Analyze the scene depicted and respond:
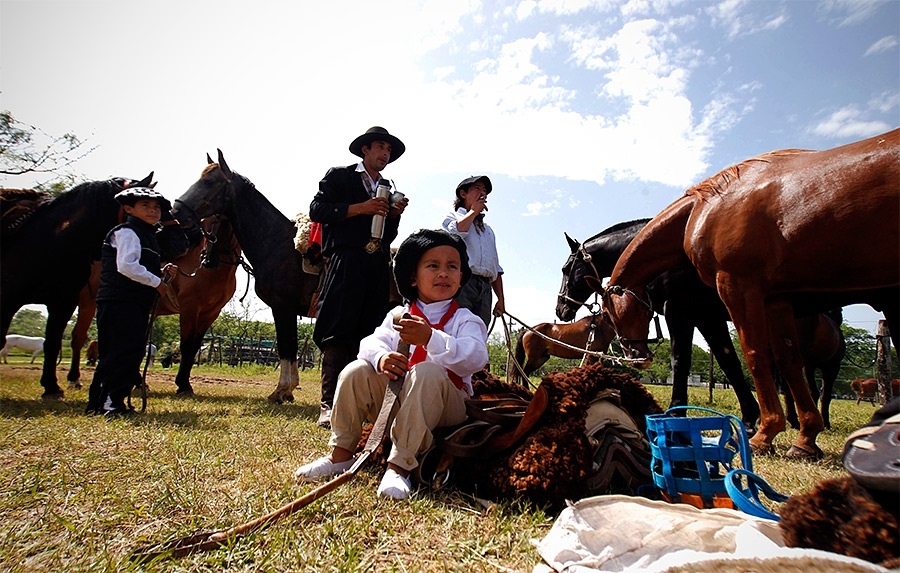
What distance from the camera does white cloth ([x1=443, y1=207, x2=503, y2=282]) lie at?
4.29 metres

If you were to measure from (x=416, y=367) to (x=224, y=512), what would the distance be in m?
0.94

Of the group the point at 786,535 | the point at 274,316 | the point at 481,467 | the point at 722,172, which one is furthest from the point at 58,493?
the point at 722,172

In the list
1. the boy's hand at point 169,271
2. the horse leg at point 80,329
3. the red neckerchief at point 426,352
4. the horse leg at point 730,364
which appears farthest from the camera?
the horse leg at point 80,329

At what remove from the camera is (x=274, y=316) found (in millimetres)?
5375

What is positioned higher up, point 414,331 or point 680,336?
point 680,336

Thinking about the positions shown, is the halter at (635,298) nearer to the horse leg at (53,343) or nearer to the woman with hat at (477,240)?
the woman with hat at (477,240)

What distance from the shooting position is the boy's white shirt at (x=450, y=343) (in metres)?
2.25

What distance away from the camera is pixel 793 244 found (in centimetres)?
322

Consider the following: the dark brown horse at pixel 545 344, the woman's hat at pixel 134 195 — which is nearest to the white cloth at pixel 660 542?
the woman's hat at pixel 134 195

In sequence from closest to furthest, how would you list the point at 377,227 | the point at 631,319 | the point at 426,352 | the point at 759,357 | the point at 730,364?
the point at 426,352 → the point at 759,357 → the point at 377,227 → the point at 631,319 → the point at 730,364

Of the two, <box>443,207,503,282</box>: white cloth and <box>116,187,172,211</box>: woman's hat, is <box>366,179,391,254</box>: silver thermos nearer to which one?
<box>443,207,503,282</box>: white cloth

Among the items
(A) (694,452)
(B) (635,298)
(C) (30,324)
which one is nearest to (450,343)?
(A) (694,452)

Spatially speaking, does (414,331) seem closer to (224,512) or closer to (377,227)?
(224,512)

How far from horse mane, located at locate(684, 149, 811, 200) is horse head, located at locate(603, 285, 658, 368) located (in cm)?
131
